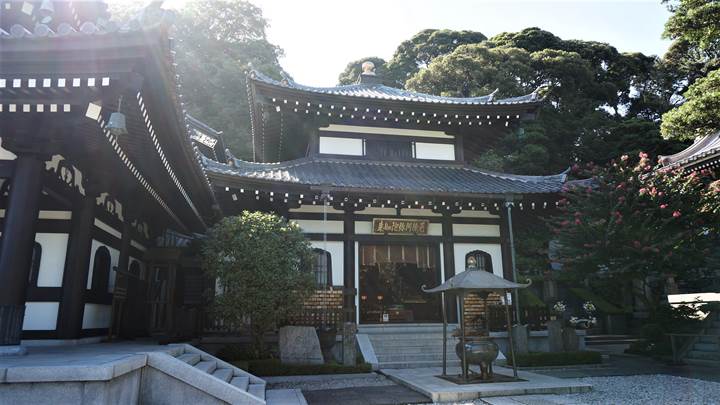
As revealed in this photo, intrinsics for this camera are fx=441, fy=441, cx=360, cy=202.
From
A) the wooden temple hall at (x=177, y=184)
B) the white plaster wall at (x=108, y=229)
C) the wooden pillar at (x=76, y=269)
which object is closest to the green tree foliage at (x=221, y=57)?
the wooden temple hall at (x=177, y=184)

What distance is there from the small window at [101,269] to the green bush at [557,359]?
9.80 meters

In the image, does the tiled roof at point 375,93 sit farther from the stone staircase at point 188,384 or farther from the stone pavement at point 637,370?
the stone staircase at point 188,384

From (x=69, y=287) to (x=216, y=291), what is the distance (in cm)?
543

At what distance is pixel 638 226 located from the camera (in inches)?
494

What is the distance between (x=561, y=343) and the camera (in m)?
12.1

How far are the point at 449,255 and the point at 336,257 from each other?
368 cm

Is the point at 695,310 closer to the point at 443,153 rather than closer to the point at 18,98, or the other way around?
the point at 443,153

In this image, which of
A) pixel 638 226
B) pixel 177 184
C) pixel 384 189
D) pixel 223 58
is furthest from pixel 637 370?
pixel 223 58

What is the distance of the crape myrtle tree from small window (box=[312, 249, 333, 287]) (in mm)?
7119

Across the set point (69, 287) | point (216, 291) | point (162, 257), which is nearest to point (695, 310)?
point (216, 291)

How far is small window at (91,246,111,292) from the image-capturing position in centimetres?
884

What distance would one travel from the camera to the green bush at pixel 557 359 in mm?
11154

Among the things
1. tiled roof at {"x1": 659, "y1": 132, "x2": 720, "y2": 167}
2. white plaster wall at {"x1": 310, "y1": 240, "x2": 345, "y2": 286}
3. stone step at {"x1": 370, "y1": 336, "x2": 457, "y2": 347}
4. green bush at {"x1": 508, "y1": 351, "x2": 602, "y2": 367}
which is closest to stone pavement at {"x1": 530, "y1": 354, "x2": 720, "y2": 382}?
green bush at {"x1": 508, "y1": 351, "x2": 602, "y2": 367}

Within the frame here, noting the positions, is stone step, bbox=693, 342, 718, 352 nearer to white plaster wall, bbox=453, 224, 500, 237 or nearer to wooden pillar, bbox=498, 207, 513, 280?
wooden pillar, bbox=498, 207, 513, 280
